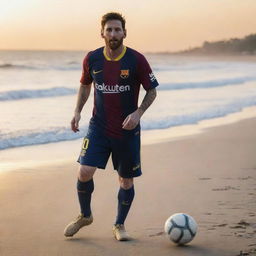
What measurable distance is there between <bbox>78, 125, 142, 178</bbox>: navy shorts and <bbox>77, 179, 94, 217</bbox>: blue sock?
0.19 meters

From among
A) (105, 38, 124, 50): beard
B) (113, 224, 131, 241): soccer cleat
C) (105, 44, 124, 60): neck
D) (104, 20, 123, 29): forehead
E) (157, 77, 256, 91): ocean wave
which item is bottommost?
(113, 224, 131, 241): soccer cleat

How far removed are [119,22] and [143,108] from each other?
0.69 meters

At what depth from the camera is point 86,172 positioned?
489cm

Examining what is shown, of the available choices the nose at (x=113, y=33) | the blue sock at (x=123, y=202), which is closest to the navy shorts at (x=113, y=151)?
the blue sock at (x=123, y=202)

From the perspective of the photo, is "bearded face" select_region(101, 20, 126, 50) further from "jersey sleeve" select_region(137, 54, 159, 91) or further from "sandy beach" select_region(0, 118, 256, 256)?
"sandy beach" select_region(0, 118, 256, 256)

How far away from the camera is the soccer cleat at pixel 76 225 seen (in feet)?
16.2

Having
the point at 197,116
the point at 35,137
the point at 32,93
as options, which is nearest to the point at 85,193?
the point at 35,137

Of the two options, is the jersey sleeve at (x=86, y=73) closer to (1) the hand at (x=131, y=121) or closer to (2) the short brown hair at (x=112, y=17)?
(2) the short brown hair at (x=112, y=17)

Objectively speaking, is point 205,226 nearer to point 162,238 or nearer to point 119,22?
point 162,238

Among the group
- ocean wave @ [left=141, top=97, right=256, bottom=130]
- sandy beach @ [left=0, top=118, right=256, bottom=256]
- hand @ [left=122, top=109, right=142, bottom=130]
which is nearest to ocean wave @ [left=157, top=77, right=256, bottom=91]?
ocean wave @ [left=141, top=97, right=256, bottom=130]

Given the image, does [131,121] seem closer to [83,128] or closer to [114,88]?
[114,88]

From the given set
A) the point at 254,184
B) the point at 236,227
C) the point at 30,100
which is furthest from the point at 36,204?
the point at 30,100

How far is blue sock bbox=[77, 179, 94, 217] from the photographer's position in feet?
16.3

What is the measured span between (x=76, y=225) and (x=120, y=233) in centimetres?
37
